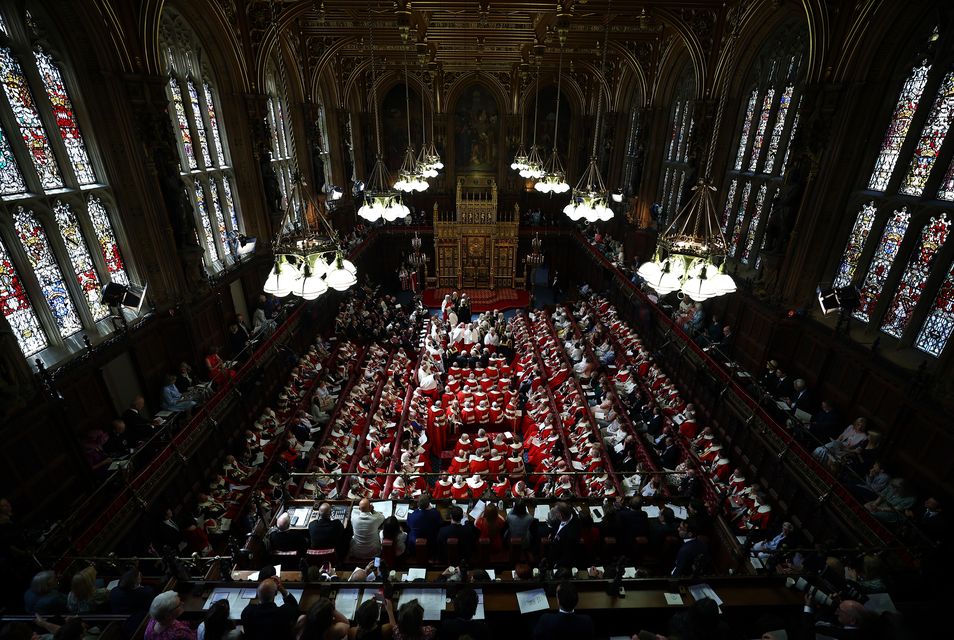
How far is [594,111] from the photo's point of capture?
2420 cm

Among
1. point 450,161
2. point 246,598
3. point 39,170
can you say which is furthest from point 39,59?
point 450,161

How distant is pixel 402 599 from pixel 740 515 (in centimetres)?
628

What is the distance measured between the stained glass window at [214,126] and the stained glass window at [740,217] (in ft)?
46.0

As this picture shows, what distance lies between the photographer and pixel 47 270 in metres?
7.01

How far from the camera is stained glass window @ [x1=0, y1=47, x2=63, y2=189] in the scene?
6434 mm

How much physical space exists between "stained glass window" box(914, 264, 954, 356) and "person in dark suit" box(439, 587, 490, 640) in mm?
7883

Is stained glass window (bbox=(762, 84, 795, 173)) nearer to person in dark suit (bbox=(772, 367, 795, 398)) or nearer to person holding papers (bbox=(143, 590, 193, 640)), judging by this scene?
person in dark suit (bbox=(772, 367, 795, 398))

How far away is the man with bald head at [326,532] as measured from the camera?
658 centimetres

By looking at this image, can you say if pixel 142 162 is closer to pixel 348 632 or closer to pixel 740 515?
pixel 348 632

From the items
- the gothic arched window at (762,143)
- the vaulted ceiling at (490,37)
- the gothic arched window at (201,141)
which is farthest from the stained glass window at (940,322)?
the gothic arched window at (201,141)

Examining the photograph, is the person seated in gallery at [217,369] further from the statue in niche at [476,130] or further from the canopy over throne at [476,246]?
the statue in niche at [476,130]

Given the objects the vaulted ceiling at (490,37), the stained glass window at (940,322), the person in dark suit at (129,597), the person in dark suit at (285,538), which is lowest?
the person in dark suit at (285,538)

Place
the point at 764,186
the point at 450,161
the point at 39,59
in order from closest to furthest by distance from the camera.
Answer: the point at 39,59 < the point at 764,186 < the point at 450,161

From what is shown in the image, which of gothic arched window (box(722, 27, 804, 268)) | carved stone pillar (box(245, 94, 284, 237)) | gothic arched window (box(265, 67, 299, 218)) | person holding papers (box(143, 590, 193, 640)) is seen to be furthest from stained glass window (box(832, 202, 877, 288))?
gothic arched window (box(265, 67, 299, 218))
